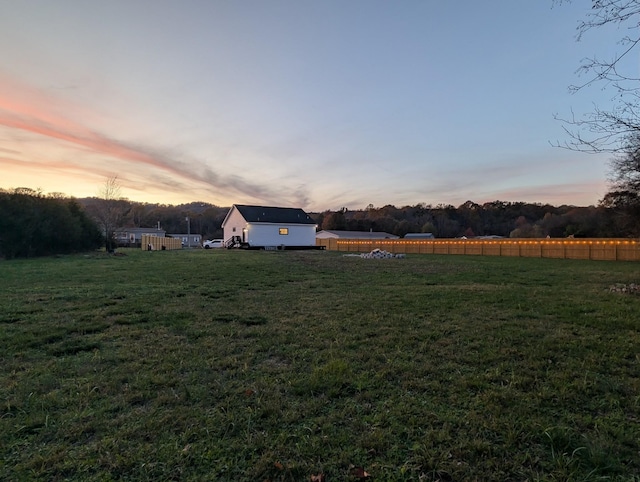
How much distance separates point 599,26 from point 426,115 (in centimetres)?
1051

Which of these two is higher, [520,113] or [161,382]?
[520,113]

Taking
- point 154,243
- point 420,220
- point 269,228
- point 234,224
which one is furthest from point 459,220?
point 154,243

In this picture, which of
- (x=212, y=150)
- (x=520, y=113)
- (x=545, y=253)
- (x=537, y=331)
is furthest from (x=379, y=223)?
(x=537, y=331)

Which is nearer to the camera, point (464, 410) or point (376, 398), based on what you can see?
point (464, 410)

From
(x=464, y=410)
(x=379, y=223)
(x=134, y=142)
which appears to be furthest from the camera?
(x=379, y=223)

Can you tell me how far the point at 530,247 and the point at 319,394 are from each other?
26645 mm

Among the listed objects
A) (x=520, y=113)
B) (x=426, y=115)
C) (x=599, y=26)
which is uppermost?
(x=426, y=115)

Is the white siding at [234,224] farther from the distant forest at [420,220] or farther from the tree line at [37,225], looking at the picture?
the distant forest at [420,220]

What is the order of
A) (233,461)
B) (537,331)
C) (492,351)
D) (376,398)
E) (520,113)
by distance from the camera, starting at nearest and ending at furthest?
(233,461), (376,398), (492,351), (537,331), (520,113)

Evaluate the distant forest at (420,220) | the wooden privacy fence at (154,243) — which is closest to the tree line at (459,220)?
the distant forest at (420,220)

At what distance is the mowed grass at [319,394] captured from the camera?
182cm

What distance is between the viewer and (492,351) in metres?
3.61

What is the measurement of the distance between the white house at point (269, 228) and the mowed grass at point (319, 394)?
25639 millimetres

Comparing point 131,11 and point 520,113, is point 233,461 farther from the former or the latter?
point 520,113
